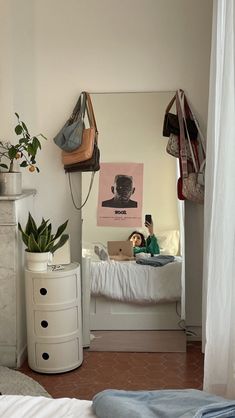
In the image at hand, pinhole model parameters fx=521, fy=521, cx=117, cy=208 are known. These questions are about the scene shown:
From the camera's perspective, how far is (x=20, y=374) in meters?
3.28

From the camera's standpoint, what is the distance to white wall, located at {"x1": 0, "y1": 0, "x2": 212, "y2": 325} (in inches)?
148

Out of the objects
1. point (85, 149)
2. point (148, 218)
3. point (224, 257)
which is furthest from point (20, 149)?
point (224, 257)

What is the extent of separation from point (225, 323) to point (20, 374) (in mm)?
1548

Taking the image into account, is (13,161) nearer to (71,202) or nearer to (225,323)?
(71,202)

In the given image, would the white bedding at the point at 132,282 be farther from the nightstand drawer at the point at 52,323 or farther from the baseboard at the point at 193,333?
the nightstand drawer at the point at 52,323

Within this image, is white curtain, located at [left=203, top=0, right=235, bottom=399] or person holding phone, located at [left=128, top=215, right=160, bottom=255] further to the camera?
person holding phone, located at [left=128, top=215, right=160, bottom=255]

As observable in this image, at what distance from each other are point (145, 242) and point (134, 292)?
0.38 m

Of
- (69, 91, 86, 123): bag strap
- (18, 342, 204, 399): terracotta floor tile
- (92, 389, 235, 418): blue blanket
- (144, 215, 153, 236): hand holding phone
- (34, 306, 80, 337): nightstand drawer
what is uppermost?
(69, 91, 86, 123): bag strap

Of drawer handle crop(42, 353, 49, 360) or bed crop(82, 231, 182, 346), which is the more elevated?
bed crop(82, 231, 182, 346)

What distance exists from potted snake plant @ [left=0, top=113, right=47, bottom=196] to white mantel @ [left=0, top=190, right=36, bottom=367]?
0.10 meters

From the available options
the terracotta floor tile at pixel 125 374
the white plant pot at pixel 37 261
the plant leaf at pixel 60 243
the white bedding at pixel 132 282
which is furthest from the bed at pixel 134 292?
the white plant pot at pixel 37 261

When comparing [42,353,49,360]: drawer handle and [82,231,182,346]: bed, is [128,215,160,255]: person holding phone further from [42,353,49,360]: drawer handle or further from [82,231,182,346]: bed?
[42,353,49,360]: drawer handle

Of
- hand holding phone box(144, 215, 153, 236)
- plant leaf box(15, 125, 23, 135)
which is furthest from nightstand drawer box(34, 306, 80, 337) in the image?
plant leaf box(15, 125, 23, 135)

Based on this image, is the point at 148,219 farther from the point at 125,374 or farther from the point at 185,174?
the point at 125,374
